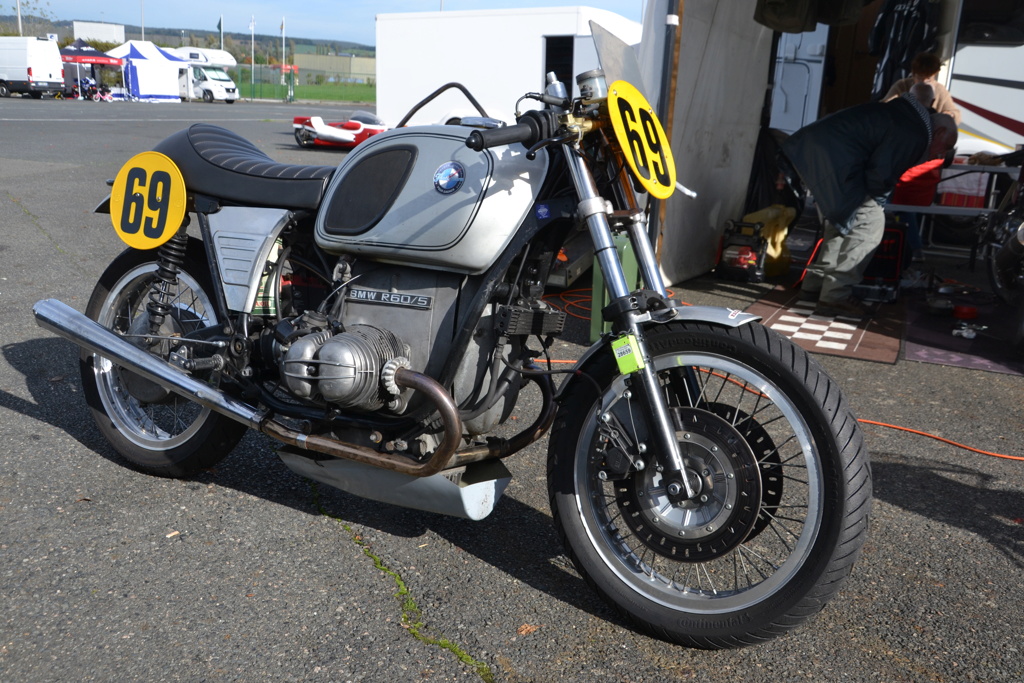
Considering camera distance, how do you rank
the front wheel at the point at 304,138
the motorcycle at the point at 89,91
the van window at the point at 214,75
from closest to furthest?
the front wheel at the point at 304,138, the motorcycle at the point at 89,91, the van window at the point at 214,75

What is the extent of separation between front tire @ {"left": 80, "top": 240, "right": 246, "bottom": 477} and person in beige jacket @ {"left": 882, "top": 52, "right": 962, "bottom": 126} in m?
6.31

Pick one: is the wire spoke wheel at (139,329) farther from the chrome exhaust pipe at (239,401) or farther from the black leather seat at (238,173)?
the black leather seat at (238,173)

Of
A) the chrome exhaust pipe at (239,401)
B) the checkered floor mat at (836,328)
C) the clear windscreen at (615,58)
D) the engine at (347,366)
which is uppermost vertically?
the clear windscreen at (615,58)

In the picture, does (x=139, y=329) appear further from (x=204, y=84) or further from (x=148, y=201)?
(x=204, y=84)

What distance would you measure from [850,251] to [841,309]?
44 cm

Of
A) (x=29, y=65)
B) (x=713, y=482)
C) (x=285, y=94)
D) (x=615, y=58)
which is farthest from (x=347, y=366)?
(x=285, y=94)

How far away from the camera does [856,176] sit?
21.9ft

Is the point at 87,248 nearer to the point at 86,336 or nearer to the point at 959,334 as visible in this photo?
the point at 86,336

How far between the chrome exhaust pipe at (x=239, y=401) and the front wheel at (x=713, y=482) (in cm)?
33

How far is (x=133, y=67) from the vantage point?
41.4m

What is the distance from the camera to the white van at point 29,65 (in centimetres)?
3491

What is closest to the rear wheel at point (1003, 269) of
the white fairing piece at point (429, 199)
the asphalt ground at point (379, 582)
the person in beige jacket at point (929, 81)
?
the person in beige jacket at point (929, 81)

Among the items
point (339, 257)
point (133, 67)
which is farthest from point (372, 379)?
point (133, 67)

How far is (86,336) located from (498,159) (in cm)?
167
